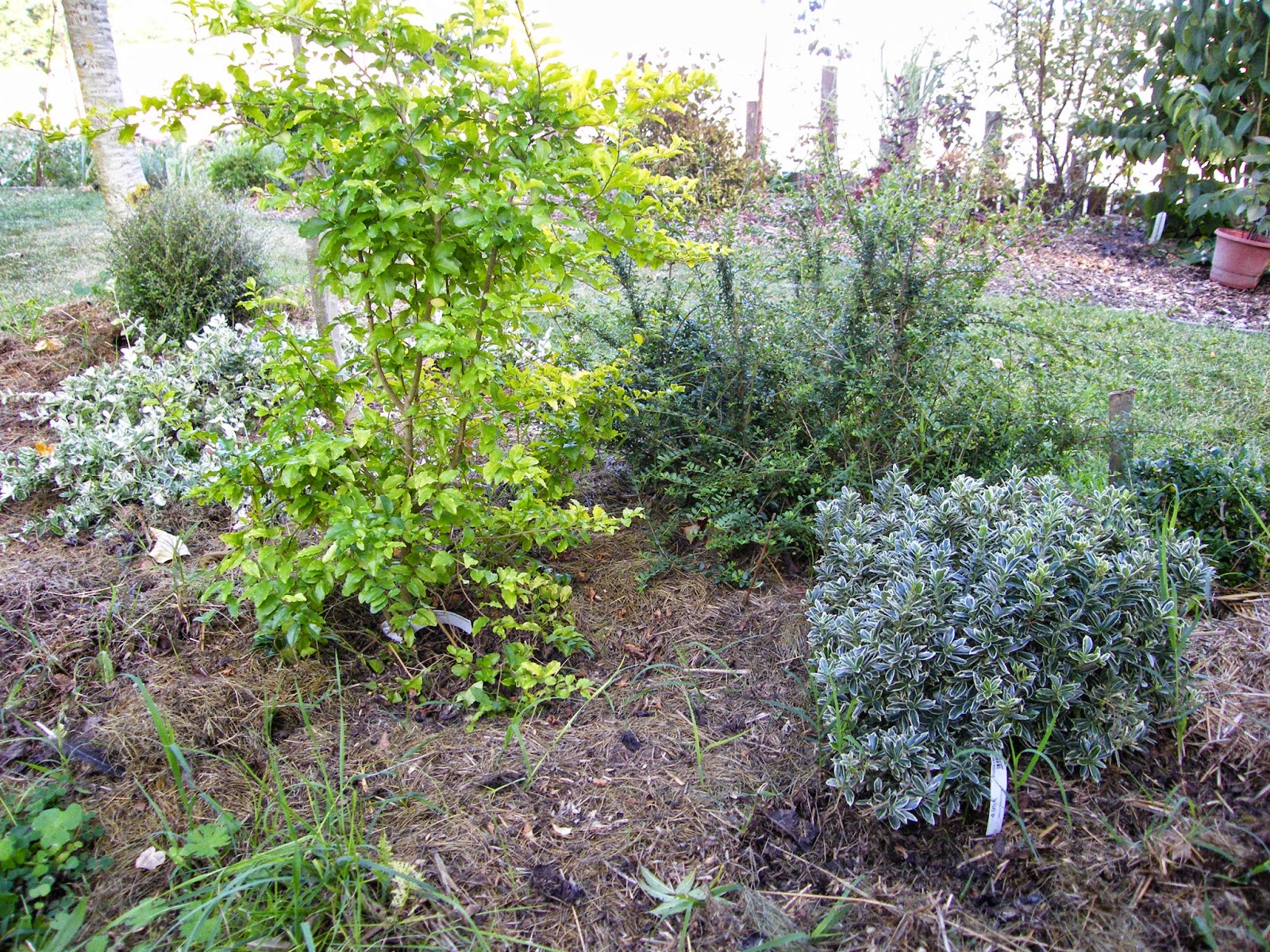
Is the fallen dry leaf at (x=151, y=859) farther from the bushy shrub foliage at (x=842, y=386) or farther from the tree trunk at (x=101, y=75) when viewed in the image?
the tree trunk at (x=101, y=75)

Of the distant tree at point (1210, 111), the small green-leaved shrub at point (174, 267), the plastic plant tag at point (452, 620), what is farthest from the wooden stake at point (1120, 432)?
the distant tree at point (1210, 111)

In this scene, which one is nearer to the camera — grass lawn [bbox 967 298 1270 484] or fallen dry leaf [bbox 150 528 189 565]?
fallen dry leaf [bbox 150 528 189 565]

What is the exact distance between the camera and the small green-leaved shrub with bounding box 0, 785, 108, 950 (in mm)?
1705

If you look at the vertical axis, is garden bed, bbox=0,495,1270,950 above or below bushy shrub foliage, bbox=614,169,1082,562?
below

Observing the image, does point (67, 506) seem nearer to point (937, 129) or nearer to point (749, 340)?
point (749, 340)

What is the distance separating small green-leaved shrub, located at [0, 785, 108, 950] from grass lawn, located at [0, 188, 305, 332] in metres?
3.96

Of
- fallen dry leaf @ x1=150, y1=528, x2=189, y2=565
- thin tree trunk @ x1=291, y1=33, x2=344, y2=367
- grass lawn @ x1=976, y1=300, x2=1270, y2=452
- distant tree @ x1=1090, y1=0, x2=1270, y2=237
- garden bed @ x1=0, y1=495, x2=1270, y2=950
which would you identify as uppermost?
distant tree @ x1=1090, y1=0, x2=1270, y2=237

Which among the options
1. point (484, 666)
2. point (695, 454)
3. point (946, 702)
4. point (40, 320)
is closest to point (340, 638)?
point (484, 666)

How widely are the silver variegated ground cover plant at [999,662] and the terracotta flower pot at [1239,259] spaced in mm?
6504

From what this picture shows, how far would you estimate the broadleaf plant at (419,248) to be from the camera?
2016 millimetres

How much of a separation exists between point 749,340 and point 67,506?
2797 mm

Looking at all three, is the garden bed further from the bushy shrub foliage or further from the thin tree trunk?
the thin tree trunk

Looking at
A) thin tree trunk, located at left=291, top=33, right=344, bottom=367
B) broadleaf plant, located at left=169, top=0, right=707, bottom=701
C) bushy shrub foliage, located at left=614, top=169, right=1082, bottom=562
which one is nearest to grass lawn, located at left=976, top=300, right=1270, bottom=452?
bushy shrub foliage, located at left=614, top=169, right=1082, bottom=562

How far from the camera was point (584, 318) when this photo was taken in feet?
11.4
